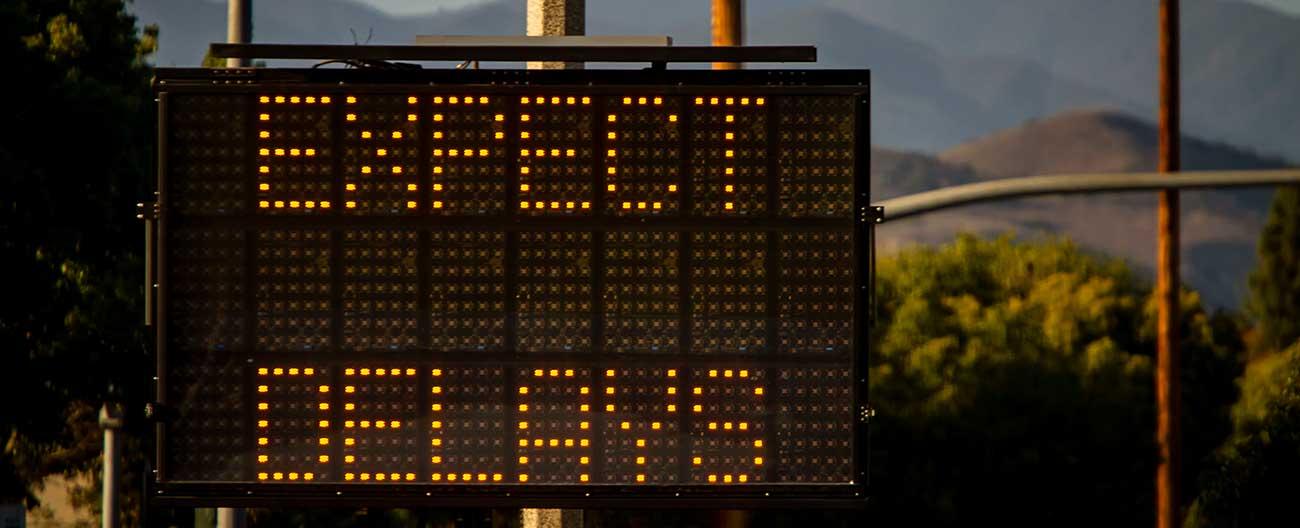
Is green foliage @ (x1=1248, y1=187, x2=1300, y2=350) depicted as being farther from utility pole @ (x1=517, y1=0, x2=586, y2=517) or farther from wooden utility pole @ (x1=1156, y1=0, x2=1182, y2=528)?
utility pole @ (x1=517, y1=0, x2=586, y2=517)

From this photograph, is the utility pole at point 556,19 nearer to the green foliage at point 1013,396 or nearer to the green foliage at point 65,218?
the green foliage at point 65,218

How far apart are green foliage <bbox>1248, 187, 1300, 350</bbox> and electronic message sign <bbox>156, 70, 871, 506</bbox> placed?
73970 mm

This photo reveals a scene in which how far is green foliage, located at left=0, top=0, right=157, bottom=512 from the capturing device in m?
25.8

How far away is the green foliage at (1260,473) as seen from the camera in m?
35.6

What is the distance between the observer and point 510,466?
348 inches

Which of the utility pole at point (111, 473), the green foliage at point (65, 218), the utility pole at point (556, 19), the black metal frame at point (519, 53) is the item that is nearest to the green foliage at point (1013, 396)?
the green foliage at point (65, 218)

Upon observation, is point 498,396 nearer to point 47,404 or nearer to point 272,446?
point 272,446

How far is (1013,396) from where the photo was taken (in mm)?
37438

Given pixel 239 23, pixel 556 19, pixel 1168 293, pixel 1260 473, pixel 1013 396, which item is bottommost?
pixel 1260 473

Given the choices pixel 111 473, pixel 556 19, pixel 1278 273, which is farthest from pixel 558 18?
Answer: pixel 1278 273

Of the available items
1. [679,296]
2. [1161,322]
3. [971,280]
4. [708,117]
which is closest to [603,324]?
[679,296]

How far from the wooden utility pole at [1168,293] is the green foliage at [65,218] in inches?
545

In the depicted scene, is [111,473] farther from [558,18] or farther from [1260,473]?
[1260,473]

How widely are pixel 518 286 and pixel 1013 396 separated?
2935cm
